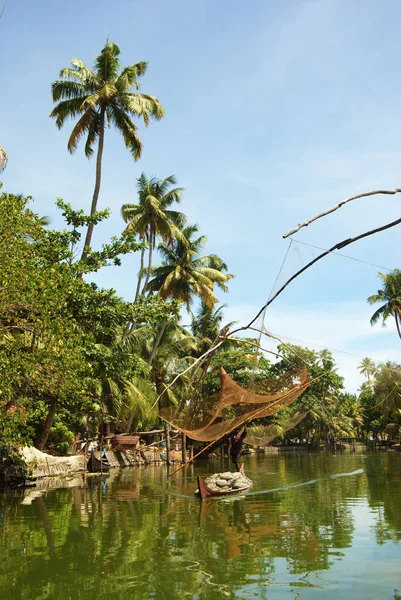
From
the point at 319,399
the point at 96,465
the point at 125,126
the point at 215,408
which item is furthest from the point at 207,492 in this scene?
the point at 319,399

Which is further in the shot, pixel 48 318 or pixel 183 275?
pixel 183 275

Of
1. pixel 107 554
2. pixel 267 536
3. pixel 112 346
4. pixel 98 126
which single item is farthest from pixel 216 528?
pixel 98 126

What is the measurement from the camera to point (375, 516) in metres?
11.4

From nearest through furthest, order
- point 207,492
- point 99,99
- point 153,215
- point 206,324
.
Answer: point 207,492
point 99,99
point 153,215
point 206,324

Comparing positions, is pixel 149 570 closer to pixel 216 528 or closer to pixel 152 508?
pixel 216 528

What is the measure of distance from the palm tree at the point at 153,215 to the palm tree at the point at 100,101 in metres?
6.50

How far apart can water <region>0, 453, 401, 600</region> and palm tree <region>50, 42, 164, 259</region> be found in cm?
1424

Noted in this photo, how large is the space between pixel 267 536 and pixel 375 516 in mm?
3220

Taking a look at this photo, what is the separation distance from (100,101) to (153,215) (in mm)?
8469

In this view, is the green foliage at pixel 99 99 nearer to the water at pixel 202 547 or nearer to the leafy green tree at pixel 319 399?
the water at pixel 202 547

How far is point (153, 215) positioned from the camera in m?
30.9

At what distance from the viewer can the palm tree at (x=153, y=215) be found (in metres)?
30.6

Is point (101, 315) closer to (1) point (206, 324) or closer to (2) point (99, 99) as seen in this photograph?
(2) point (99, 99)

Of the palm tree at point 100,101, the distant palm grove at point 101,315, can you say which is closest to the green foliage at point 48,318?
the distant palm grove at point 101,315
